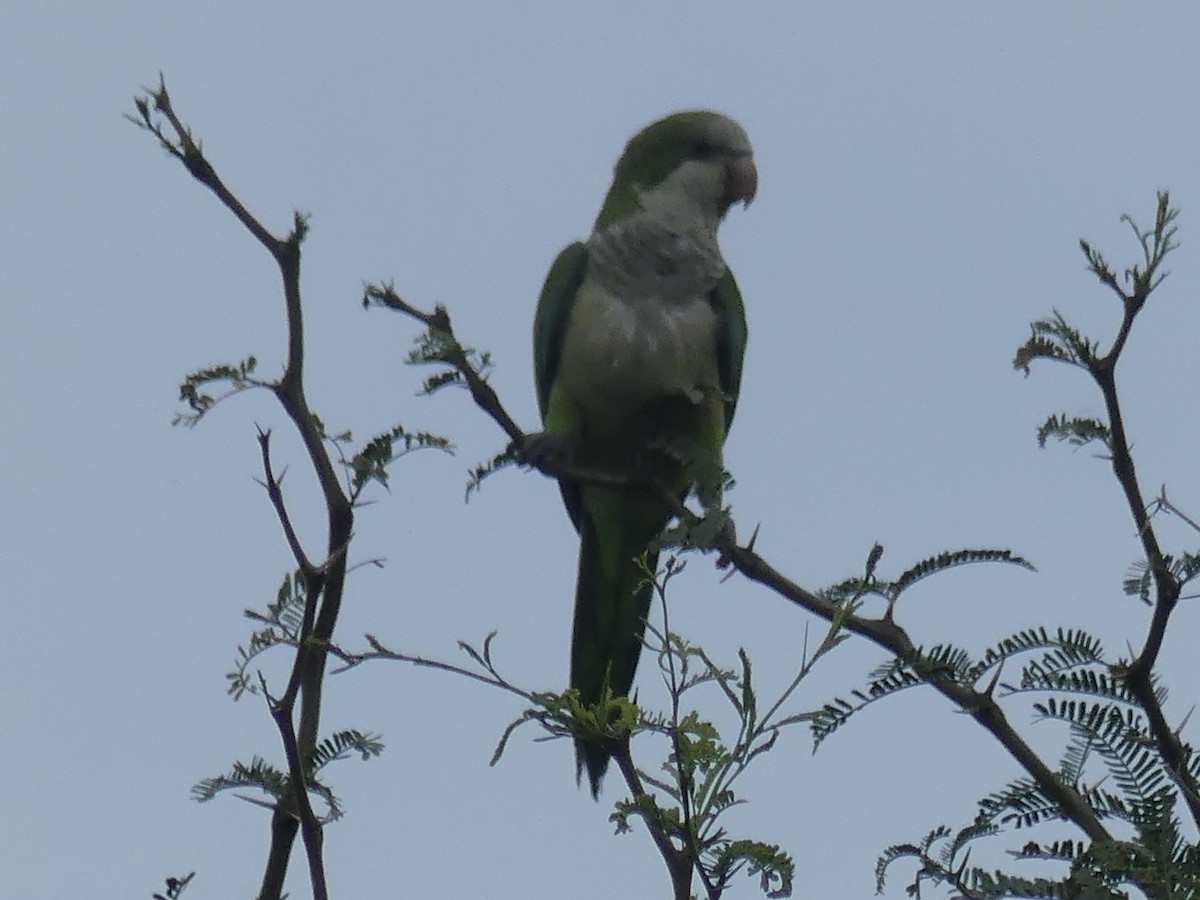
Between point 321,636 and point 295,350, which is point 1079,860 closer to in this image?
point 321,636

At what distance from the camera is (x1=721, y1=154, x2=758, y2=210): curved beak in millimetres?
4910

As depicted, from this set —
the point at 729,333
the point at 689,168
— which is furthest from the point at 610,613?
the point at 689,168

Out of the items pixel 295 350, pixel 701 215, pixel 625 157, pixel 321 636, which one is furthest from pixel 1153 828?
pixel 625 157

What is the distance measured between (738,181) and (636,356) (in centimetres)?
93

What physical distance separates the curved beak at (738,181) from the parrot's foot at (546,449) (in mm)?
1071

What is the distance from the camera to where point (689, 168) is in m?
4.88

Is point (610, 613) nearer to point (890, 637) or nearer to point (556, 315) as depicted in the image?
point (556, 315)

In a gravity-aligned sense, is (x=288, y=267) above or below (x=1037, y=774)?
above

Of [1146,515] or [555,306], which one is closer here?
[1146,515]

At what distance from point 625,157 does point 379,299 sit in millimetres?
2449

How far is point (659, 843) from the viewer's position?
201cm

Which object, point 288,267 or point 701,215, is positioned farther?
point 701,215

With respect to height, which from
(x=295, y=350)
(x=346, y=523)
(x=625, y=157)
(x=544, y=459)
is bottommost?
(x=346, y=523)

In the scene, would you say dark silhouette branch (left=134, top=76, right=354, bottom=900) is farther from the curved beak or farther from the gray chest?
the curved beak
